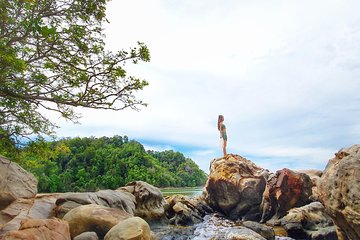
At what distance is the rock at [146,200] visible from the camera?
65.3 feet

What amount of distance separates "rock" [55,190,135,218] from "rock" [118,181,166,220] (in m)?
3.66

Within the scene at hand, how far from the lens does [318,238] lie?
50.1 ft

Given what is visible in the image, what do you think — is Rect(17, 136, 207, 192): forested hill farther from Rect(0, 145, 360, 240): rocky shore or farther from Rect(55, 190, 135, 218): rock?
Rect(55, 190, 135, 218): rock

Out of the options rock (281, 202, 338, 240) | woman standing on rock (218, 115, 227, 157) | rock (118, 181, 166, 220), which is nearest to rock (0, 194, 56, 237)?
rock (118, 181, 166, 220)

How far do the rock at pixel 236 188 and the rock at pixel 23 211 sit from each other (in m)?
17.0

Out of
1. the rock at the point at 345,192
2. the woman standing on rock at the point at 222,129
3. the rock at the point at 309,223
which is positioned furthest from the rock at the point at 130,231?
the woman standing on rock at the point at 222,129

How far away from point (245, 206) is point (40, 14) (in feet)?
69.7


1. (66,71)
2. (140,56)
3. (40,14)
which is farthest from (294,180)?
(40,14)

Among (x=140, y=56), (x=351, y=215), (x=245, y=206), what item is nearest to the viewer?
(x=351, y=215)

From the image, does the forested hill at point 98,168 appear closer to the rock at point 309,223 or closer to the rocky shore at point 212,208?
the rocky shore at point 212,208

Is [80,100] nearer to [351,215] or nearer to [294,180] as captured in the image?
[351,215]

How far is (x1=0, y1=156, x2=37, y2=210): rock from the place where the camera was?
10238 mm

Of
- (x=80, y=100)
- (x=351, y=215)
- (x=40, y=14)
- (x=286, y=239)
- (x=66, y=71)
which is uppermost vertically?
(x=40, y=14)

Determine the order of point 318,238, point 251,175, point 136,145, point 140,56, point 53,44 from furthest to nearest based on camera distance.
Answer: point 136,145, point 251,175, point 318,238, point 140,56, point 53,44
